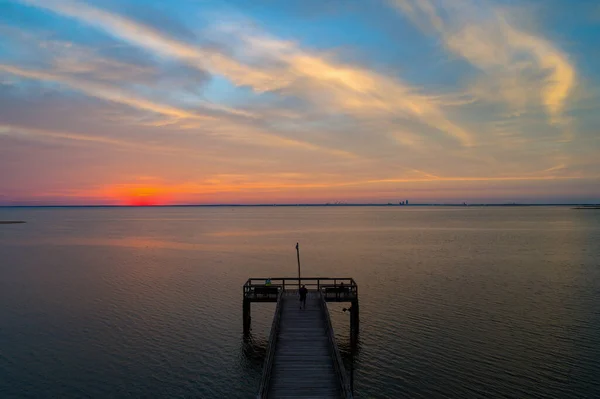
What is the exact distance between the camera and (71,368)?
80.2 feet

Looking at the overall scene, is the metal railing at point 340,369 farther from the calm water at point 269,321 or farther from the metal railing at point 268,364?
the calm water at point 269,321

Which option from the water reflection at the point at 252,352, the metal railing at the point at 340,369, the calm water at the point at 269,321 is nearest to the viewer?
the metal railing at the point at 340,369

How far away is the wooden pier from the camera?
17094mm

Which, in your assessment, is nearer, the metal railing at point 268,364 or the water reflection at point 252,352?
the metal railing at point 268,364

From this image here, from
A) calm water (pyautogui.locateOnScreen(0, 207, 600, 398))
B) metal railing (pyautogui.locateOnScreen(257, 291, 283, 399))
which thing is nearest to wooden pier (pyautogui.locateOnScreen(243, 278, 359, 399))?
metal railing (pyautogui.locateOnScreen(257, 291, 283, 399))

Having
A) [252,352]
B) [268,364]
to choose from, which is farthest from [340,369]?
[252,352]

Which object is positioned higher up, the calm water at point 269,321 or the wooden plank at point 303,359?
the wooden plank at point 303,359

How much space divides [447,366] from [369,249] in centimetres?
5559

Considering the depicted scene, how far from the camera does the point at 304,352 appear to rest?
67.9ft

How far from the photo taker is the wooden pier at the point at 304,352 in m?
17.1

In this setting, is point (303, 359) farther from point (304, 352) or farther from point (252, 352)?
point (252, 352)

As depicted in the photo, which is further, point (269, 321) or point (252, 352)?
point (269, 321)

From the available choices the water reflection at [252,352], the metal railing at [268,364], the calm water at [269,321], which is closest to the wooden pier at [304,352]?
the metal railing at [268,364]

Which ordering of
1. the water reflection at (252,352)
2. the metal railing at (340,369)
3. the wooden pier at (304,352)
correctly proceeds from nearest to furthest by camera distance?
the metal railing at (340,369)
the wooden pier at (304,352)
the water reflection at (252,352)
